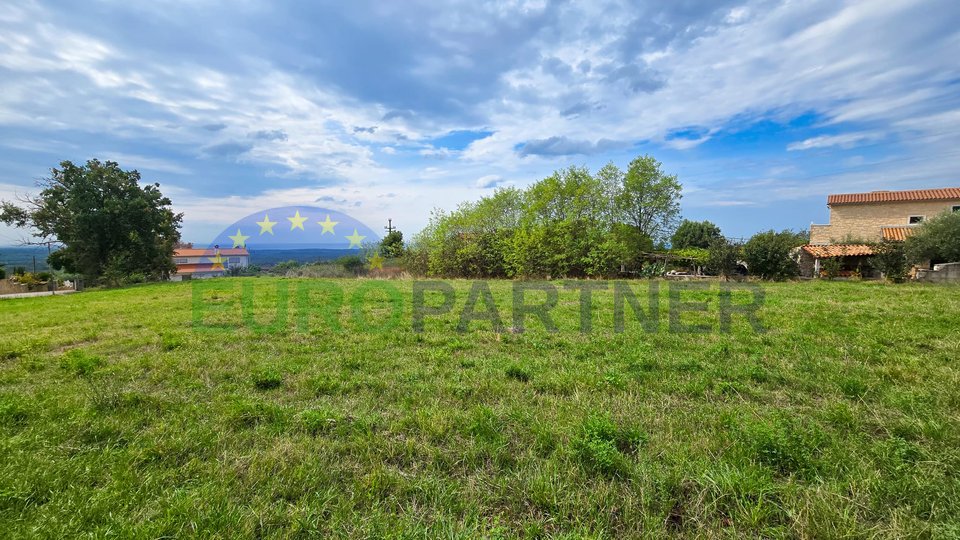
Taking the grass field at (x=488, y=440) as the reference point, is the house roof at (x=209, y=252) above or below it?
above

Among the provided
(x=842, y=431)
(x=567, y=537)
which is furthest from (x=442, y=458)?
(x=842, y=431)

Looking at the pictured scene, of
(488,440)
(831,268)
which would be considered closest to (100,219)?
(488,440)

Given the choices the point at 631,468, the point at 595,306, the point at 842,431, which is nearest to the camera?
the point at 631,468

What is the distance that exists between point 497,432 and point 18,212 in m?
33.4

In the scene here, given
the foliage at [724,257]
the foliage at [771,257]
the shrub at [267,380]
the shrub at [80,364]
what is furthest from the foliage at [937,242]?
the shrub at [80,364]

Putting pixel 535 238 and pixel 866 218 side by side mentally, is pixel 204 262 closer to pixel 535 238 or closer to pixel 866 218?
pixel 535 238

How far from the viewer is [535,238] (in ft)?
74.6

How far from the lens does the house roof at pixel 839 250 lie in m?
19.9

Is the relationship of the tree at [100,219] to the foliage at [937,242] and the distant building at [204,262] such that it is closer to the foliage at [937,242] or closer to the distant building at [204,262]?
the distant building at [204,262]

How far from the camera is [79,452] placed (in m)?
2.81

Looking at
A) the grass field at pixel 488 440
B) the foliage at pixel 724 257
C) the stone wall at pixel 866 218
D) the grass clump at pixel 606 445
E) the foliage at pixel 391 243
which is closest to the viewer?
the grass field at pixel 488 440

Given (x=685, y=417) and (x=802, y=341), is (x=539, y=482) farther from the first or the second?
(x=802, y=341)

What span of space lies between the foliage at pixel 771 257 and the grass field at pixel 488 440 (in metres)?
14.4

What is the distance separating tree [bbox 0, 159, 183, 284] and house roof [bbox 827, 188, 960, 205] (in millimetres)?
46705
